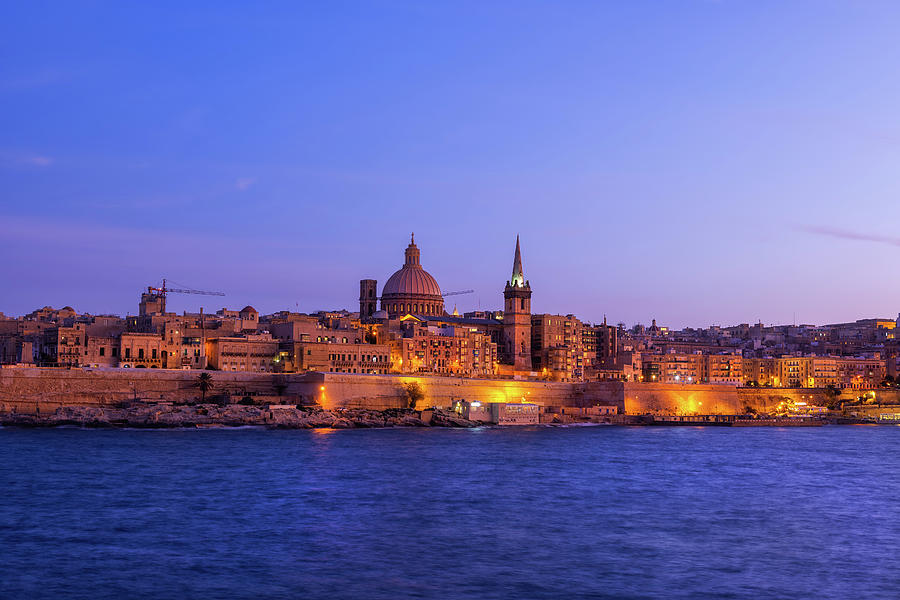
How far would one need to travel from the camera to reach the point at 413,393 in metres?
66.7

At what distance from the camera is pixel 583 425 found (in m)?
68.5

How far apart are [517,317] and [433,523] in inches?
2757

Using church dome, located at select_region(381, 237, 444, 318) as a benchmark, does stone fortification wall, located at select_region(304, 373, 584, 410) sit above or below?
below

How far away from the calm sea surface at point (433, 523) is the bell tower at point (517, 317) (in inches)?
1922

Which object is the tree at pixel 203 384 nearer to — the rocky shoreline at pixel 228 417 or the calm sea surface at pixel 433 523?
the rocky shoreline at pixel 228 417

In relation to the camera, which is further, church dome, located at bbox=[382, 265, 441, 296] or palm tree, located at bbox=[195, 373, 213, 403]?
church dome, located at bbox=[382, 265, 441, 296]

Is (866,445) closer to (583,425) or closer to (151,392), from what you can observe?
(583,425)

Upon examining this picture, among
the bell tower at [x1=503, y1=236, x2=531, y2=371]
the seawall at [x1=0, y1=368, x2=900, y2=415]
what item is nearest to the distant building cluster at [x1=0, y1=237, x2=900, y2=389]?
the bell tower at [x1=503, y1=236, x2=531, y2=371]

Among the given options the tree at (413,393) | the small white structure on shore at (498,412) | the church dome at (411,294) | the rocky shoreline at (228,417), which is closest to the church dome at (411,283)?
the church dome at (411,294)

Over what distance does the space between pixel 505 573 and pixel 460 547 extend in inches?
99.5

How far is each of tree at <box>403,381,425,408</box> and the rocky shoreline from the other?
291 centimetres

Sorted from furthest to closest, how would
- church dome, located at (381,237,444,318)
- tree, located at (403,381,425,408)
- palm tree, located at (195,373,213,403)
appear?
church dome, located at (381,237,444,318) → tree, located at (403,381,425,408) → palm tree, located at (195,373,213,403)

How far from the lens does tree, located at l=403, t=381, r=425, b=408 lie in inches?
2625

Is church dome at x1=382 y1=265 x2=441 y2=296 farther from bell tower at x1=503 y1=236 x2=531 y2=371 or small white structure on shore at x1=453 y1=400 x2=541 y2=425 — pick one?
small white structure on shore at x1=453 y1=400 x2=541 y2=425
